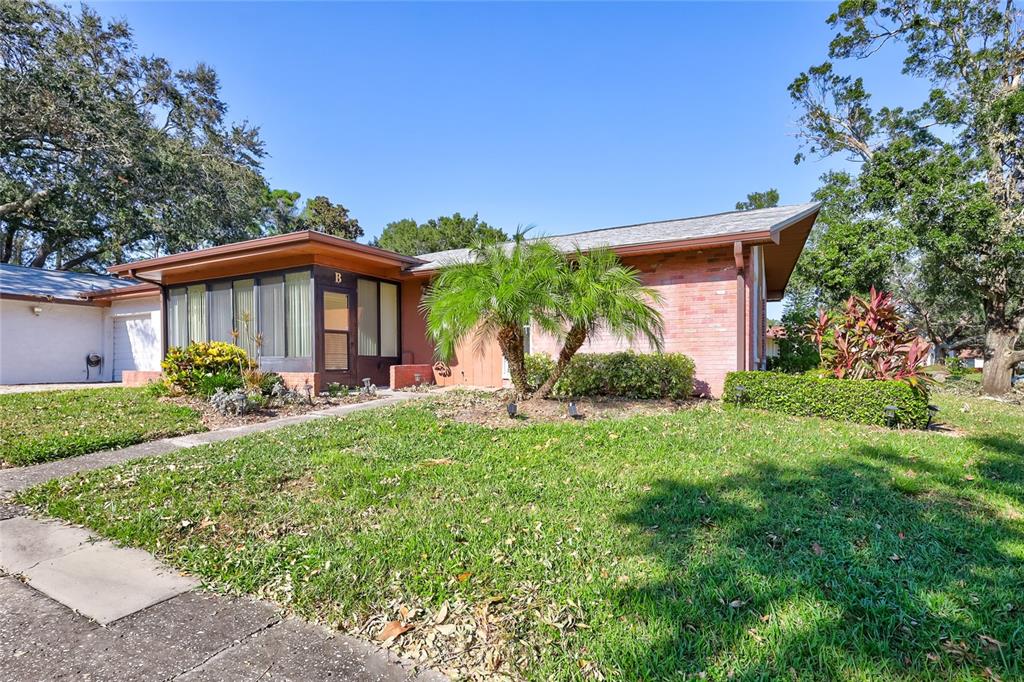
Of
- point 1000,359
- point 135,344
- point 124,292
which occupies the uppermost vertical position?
point 124,292

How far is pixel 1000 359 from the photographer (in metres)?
12.5

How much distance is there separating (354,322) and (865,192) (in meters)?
14.9

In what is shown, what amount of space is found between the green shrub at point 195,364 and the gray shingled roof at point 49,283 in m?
8.20

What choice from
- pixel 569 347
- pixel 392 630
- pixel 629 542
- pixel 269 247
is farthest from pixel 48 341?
pixel 629 542

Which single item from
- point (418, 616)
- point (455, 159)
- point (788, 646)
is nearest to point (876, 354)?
point (788, 646)

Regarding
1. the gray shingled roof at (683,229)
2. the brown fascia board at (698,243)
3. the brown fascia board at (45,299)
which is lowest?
the brown fascia board at (45,299)

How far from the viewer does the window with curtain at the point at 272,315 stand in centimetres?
1066

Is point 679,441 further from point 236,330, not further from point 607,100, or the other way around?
point 236,330

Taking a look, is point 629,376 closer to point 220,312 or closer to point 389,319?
point 389,319

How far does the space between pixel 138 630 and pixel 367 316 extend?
9570mm

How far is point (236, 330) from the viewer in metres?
11.5

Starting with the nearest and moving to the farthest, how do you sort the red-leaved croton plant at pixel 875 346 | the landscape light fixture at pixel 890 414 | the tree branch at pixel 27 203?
the landscape light fixture at pixel 890 414 → the red-leaved croton plant at pixel 875 346 → the tree branch at pixel 27 203

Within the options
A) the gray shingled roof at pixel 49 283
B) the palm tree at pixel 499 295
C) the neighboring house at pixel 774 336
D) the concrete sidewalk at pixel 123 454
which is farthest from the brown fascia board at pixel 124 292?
the neighboring house at pixel 774 336

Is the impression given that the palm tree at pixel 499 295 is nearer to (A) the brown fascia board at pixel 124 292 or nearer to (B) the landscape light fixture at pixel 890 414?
(B) the landscape light fixture at pixel 890 414
